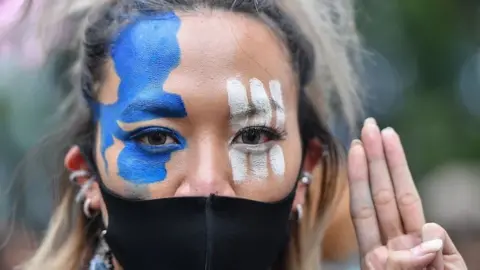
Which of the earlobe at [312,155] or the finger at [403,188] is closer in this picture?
the finger at [403,188]

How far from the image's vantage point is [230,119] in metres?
2.57

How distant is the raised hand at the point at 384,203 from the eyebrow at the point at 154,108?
1.78ft

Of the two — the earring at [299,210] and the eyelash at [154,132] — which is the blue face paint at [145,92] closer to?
the eyelash at [154,132]

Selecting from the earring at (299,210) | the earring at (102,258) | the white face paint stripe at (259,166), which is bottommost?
the earring at (102,258)

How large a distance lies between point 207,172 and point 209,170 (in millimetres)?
10

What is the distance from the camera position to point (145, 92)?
257 centimetres

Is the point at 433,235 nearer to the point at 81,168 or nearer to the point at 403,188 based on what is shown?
the point at 403,188

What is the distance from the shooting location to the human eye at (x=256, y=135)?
8.54 ft

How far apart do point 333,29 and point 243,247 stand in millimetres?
924

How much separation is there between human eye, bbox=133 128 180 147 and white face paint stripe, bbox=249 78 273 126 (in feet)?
0.83

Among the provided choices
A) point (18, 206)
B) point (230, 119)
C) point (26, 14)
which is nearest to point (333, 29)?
point (230, 119)

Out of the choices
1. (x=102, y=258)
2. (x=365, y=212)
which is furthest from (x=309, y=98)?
(x=102, y=258)

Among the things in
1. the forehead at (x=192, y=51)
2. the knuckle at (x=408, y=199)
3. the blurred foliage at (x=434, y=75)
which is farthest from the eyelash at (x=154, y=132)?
the blurred foliage at (x=434, y=75)

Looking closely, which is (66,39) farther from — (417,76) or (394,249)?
(417,76)
